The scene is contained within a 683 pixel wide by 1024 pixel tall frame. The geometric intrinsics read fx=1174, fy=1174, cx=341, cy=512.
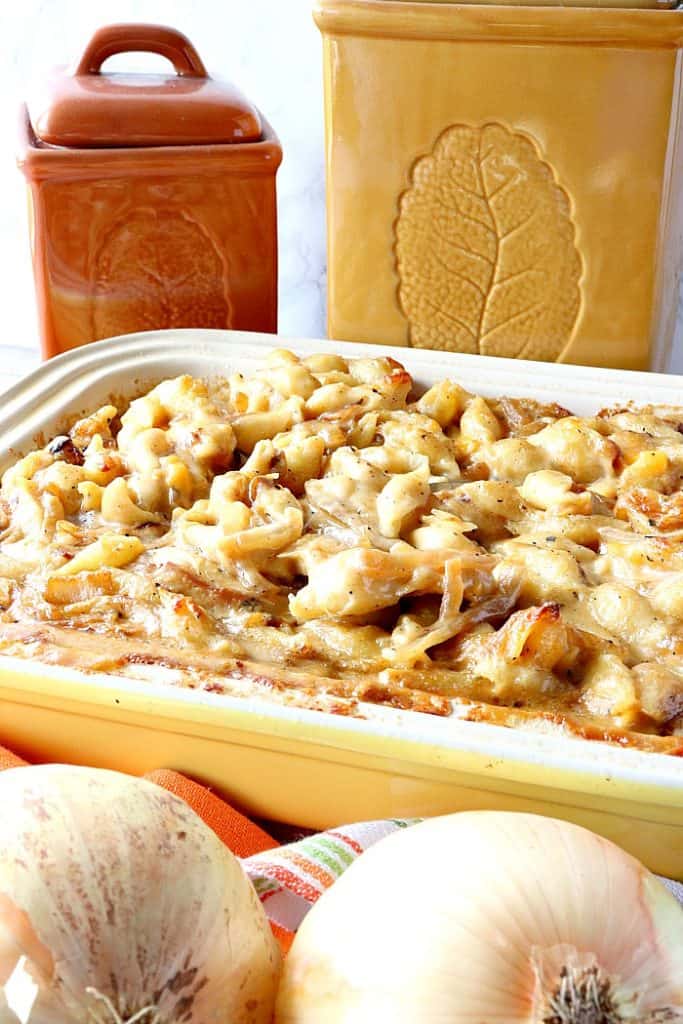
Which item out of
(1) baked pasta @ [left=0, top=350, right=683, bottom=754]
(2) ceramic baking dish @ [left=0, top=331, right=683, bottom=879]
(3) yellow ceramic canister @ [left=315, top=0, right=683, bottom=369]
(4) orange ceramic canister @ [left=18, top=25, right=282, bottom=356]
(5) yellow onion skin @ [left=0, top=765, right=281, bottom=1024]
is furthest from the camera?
(4) orange ceramic canister @ [left=18, top=25, right=282, bottom=356]

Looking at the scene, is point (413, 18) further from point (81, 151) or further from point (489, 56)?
point (81, 151)

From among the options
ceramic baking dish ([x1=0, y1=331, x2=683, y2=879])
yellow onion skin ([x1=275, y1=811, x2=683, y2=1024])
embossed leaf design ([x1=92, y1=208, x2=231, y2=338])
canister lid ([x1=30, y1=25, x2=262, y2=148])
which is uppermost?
canister lid ([x1=30, y1=25, x2=262, y2=148])

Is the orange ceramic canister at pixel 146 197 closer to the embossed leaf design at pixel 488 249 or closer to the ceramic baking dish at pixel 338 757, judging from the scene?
the embossed leaf design at pixel 488 249

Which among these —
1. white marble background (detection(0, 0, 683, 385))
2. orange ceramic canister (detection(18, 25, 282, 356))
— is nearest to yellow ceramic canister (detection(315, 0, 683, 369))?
orange ceramic canister (detection(18, 25, 282, 356))

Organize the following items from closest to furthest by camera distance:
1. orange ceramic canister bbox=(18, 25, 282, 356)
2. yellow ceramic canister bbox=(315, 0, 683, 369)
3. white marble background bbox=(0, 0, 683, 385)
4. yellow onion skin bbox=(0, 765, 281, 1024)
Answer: yellow onion skin bbox=(0, 765, 281, 1024) < yellow ceramic canister bbox=(315, 0, 683, 369) < orange ceramic canister bbox=(18, 25, 282, 356) < white marble background bbox=(0, 0, 683, 385)

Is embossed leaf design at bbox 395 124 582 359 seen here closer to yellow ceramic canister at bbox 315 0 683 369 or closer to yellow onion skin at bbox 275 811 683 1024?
yellow ceramic canister at bbox 315 0 683 369

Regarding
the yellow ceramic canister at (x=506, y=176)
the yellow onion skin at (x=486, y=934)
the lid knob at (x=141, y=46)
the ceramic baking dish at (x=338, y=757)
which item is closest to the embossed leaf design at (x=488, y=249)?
the yellow ceramic canister at (x=506, y=176)

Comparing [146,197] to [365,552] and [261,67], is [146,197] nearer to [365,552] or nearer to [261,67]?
[261,67]
